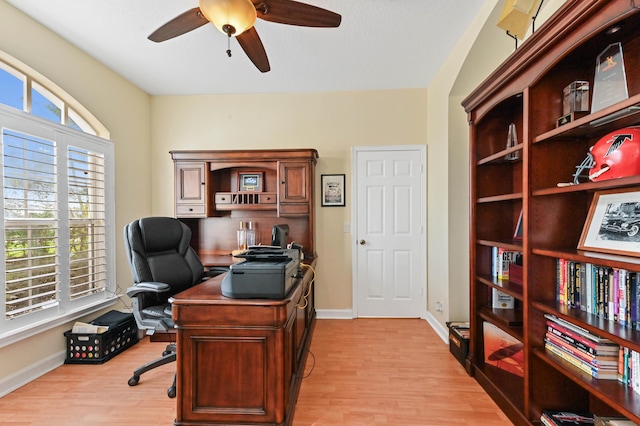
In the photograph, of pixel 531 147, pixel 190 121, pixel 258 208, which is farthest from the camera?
pixel 190 121

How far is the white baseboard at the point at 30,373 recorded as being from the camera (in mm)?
1994

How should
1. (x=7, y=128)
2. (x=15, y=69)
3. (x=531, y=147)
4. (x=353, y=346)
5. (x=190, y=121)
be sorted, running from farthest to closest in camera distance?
(x=190, y=121)
(x=353, y=346)
(x=15, y=69)
(x=7, y=128)
(x=531, y=147)

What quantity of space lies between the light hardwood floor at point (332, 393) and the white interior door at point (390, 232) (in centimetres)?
74

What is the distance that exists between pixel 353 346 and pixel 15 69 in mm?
3688

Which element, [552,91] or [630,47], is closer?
[630,47]

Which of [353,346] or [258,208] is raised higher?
[258,208]

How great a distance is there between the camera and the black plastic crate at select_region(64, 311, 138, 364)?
2395mm

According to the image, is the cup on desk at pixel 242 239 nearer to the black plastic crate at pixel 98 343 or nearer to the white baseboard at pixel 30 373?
the black plastic crate at pixel 98 343

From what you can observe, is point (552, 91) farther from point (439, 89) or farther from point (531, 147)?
point (439, 89)

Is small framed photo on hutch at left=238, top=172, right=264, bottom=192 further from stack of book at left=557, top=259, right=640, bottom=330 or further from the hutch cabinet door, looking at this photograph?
stack of book at left=557, top=259, right=640, bottom=330

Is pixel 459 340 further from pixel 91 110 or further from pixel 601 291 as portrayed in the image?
pixel 91 110

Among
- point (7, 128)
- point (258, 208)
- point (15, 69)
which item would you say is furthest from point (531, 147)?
point (15, 69)

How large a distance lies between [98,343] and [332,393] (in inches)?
81.6

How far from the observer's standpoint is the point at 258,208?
3.20 meters
